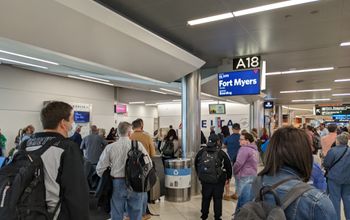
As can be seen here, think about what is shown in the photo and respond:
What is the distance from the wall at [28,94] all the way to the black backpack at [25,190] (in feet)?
34.8

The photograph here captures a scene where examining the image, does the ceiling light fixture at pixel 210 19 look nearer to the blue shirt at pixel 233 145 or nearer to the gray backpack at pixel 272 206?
the blue shirt at pixel 233 145

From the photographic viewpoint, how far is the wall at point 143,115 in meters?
18.9

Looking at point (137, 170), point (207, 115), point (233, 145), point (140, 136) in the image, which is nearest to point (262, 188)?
point (137, 170)

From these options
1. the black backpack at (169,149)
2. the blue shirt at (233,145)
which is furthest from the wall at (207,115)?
the blue shirt at (233,145)

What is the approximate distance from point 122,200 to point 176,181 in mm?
2533

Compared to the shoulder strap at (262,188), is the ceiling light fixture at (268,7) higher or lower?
higher

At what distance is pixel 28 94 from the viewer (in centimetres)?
1168

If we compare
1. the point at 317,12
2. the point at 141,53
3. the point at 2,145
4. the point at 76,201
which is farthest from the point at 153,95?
the point at 76,201

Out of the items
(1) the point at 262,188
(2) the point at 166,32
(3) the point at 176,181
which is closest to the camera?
(1) the point at 262,188

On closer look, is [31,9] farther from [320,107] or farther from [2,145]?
[320,107]

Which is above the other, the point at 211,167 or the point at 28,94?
the point at 28,94

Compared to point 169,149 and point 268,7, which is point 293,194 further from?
point 169,149

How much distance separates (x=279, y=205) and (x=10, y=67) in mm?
11989

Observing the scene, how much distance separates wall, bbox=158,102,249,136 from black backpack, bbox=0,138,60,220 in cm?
1488
